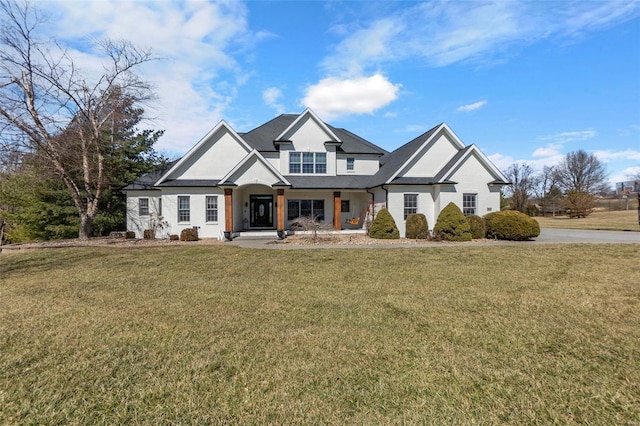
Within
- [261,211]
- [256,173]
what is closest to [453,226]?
[256,173]

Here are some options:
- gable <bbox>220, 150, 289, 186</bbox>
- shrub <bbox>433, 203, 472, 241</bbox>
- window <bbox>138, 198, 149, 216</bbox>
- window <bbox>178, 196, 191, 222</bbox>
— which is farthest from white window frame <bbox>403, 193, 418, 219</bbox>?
window <bbox>138, 198, 149, 216</bbox>

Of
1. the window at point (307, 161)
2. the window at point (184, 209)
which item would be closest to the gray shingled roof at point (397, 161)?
the window at point (307, 161)

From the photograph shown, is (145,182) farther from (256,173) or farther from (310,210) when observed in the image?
(310,210)

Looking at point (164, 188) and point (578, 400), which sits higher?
point (164, 188)

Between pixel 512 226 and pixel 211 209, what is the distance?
17676 mm

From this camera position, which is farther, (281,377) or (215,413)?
(281,377)

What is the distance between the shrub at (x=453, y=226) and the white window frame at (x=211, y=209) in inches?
532

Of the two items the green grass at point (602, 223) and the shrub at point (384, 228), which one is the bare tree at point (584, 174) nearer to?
the green grass at point (602, 223)

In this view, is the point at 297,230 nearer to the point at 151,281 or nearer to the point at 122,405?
the point at 151,281

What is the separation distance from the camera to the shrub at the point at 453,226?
16.8 metres

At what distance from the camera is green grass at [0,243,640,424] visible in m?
2.98

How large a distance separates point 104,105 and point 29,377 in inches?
852

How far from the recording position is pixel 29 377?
3.56 meters

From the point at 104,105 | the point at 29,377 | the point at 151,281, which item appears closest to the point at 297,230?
the point at 151,281
